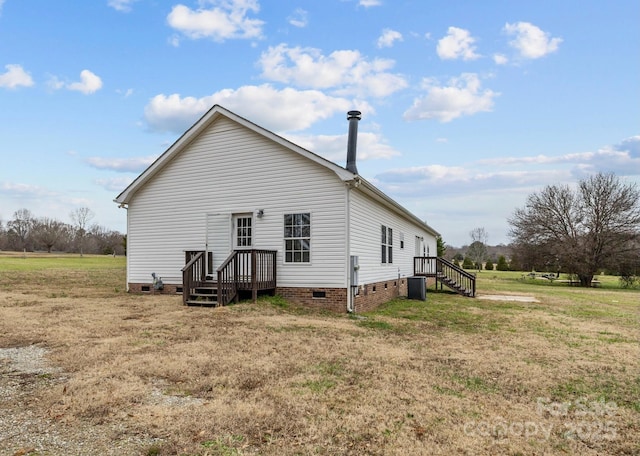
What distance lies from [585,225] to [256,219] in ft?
103

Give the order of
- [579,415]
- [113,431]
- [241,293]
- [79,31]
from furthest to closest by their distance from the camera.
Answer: [79,31] < [241,293] < [579,415] < [113,431]

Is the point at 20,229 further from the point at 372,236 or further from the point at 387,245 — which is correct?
the point at 372,236

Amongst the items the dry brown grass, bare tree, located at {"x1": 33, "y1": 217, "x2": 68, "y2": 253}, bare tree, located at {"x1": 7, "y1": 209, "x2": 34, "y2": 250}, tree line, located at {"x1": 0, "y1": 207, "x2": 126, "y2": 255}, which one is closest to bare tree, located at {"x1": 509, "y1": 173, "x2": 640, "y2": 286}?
the dry brown grass

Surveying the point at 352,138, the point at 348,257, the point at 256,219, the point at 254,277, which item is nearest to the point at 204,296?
the point at 254,277

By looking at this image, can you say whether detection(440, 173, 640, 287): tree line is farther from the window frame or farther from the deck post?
the deck post

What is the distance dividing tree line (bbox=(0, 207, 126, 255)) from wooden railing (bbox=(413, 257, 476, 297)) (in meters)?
59.0

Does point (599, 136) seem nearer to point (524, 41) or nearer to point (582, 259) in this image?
point (524, 41)

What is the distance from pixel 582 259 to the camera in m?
32.4

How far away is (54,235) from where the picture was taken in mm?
68750

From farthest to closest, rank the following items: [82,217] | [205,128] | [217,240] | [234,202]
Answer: [82,217]
[205,128]
[217,240]
[234,202]

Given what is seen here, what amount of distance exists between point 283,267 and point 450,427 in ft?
29.0

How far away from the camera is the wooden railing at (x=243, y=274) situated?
449 inches

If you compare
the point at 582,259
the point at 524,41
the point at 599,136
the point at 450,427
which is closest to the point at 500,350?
the point at 450,427

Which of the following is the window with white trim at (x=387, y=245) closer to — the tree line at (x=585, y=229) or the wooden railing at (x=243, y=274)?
the wooden railing at (x=243, y=274)
